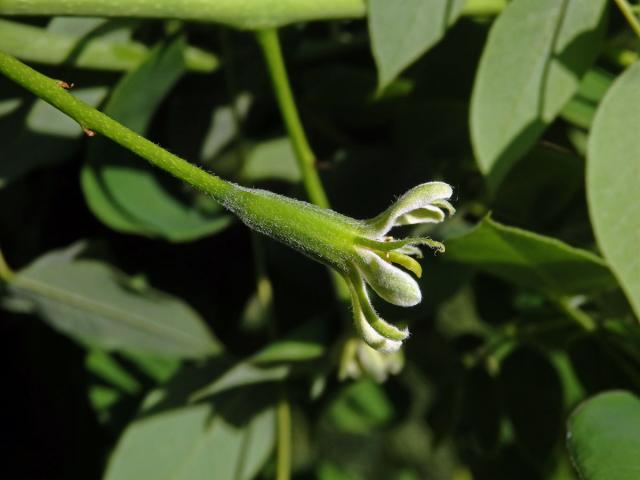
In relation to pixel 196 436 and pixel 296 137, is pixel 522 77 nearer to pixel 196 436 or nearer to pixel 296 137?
pixel 296 137

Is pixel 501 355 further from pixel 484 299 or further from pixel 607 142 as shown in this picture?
pixel 607 142

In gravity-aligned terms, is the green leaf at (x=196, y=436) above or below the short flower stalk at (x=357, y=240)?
below

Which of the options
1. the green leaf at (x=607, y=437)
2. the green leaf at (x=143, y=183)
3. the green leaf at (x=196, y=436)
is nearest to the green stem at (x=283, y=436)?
the green leaf at (x=196, y=436)

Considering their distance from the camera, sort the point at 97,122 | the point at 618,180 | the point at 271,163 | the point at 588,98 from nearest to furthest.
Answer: the point at 97,122, the point at 618,180, the point at 588,98, the point at 271,163

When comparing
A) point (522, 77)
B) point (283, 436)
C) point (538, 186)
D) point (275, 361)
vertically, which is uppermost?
point (522, 77)

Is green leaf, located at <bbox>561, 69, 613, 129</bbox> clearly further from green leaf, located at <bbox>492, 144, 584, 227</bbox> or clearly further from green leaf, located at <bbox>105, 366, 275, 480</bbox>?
green leaf, located at <bbox>105, 366, 275, 480</bbox>

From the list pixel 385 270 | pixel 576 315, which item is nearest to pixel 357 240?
pixel 385 270

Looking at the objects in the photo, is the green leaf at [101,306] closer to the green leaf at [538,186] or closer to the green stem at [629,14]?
the green leaf at [538,186]
